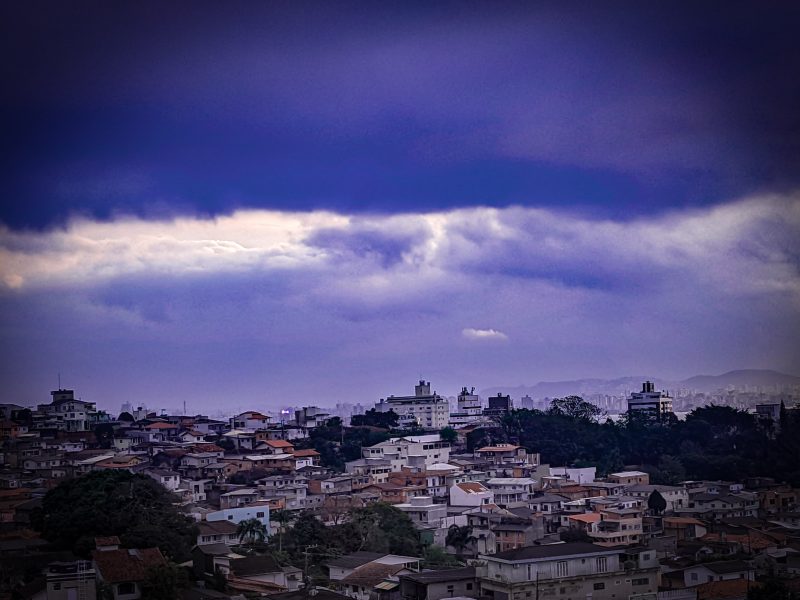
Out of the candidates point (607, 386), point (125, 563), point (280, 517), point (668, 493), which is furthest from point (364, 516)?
point (607, 386)

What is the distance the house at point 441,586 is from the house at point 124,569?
255 cm

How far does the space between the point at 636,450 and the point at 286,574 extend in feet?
48.4

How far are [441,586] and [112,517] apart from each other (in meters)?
4.31

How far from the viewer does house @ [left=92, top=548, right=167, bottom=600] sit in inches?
402

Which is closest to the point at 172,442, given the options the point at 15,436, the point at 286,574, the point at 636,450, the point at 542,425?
the point at 15,436

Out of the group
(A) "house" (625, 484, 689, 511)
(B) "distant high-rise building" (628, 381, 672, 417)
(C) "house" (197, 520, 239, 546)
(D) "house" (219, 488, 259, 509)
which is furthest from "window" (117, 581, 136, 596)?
(B) "distant high-rise building" (628, 381, 672, 417)

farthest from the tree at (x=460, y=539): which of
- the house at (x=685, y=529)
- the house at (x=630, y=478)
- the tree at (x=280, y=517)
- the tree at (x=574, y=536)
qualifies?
the house at (x=630, y=478)

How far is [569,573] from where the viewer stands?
10.6 meters

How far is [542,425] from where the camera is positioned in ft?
84.1

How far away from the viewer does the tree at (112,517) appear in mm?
11883

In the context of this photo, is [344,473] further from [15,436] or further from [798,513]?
[798,513]

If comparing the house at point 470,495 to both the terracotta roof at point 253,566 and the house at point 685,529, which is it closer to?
the house at point 685,529

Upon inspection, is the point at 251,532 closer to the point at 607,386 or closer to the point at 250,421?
the point at 250,421

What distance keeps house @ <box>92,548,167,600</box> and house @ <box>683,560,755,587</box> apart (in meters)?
5.57
